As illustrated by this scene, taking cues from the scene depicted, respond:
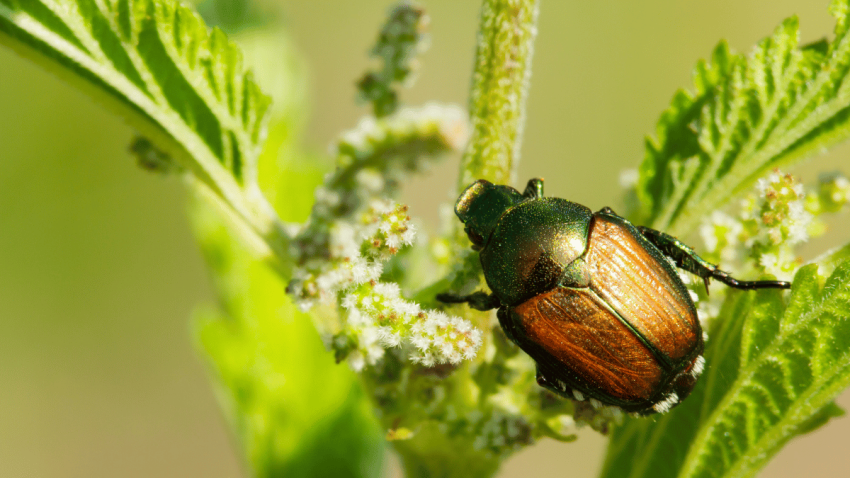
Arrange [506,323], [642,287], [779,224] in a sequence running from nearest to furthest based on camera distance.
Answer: [779,224] < [506,323] < [642,287]

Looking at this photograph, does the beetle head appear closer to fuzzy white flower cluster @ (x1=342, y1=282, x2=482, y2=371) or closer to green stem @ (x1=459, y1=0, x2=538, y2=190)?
green stem @ (x1=459, y1=0, x2=538, y2=190)

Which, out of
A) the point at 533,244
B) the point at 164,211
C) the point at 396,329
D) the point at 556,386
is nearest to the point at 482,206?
the point at 533,244

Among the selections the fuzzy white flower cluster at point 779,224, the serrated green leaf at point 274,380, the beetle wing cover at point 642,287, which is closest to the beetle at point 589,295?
the beetle wing cover at point 642,287

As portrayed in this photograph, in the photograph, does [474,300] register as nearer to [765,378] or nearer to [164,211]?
[765,378]

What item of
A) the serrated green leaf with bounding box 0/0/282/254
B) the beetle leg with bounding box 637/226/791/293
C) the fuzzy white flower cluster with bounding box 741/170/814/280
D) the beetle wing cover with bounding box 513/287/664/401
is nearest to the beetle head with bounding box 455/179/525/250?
the beetle wing cover with bounding box 513/287/664/401

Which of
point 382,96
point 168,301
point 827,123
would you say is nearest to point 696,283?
point 827,123

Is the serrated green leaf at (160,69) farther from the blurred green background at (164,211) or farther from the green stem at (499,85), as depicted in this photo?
the blurred green background at (164,211)

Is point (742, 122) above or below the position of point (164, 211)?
above

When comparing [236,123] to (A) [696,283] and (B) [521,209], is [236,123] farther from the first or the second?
(A) [696,283]
